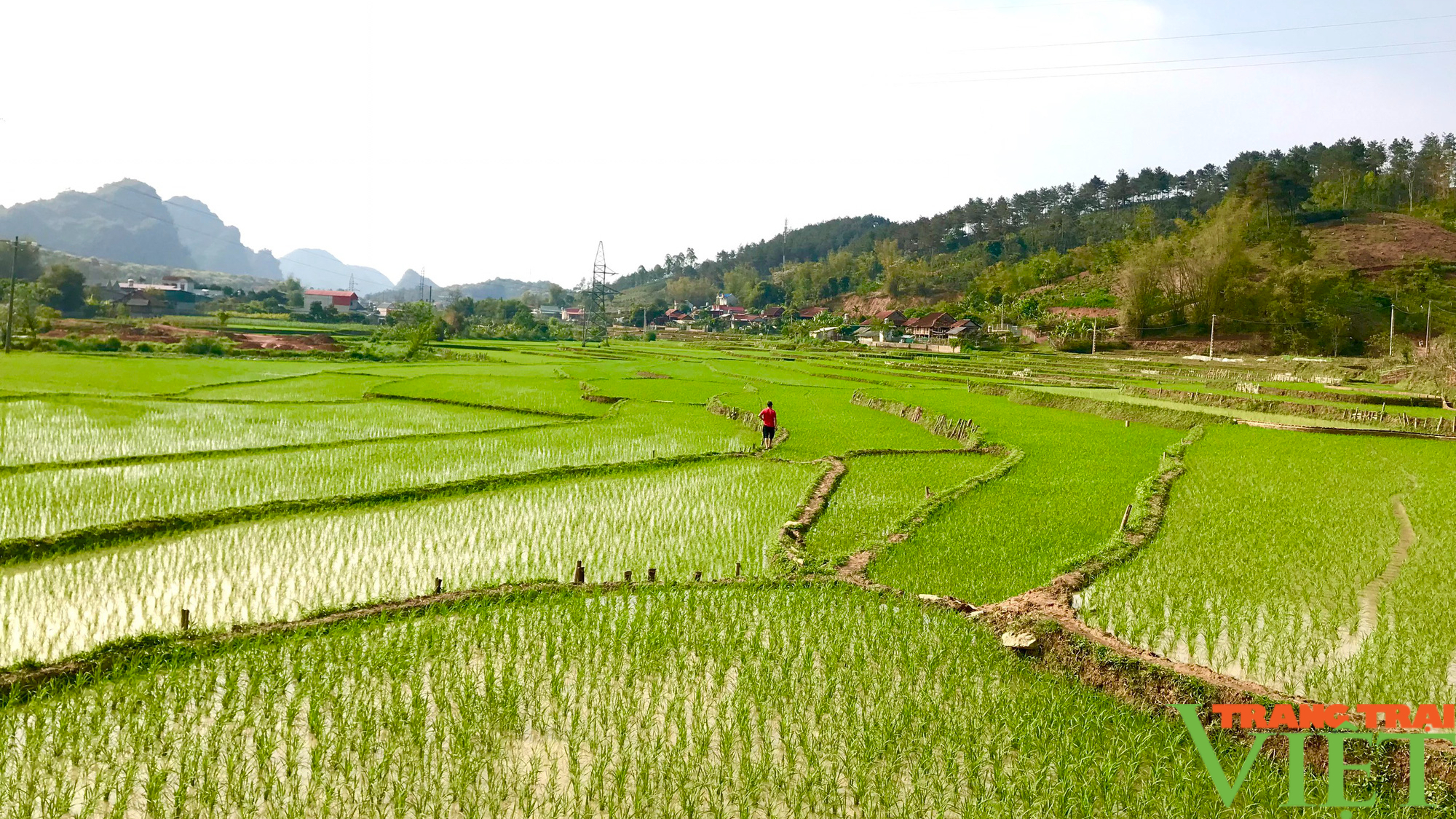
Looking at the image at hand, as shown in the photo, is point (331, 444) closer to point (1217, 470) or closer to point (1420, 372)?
point (1217, 470)

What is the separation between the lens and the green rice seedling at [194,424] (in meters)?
10.7

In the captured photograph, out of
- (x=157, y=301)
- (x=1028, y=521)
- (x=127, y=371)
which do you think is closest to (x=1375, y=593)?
(x=1028, y=521)

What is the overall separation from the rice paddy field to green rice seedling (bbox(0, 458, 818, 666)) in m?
0.04

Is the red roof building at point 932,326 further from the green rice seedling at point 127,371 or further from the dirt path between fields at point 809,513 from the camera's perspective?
the dirt path between fields at point 809,513

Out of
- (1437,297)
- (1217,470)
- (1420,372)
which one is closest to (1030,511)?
(1217,470)

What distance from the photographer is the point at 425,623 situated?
512 cm

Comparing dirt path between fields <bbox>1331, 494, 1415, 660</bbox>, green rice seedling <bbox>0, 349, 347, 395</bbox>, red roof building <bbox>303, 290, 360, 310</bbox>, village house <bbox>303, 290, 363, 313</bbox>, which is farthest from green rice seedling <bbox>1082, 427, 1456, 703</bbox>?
red roof building <bbox>303, 290, 360, 310</bbox>

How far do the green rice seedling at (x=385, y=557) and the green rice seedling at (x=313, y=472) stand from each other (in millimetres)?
895

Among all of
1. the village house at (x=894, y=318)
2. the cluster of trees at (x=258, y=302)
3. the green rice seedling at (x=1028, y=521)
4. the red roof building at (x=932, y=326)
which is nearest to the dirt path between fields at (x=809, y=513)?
the green rice seedling at (x=1028, y=521)

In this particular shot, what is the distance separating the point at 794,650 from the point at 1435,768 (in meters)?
3.00

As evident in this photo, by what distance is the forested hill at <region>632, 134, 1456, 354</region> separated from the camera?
43094 mm

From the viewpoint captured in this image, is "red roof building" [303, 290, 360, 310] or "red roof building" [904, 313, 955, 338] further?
"red roof building" [303, 290, 360, 310]

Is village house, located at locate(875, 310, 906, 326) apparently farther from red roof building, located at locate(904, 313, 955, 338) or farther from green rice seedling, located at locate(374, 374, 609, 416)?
green rice seedling, located at locate(374, 374, 609, 416)

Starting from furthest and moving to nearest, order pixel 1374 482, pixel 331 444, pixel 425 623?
pixel 331 444, pixel 1374 482, pixel 425 623
